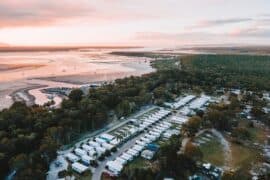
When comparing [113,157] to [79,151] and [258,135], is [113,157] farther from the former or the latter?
[258,135]

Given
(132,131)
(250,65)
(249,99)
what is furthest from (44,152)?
(250,65)

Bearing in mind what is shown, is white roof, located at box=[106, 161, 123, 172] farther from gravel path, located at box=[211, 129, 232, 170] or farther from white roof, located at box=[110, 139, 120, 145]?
gravel path, located at box=[211, 129, 232, 170]

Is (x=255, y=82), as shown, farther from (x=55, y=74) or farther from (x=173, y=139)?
→ (x=55, y=74)

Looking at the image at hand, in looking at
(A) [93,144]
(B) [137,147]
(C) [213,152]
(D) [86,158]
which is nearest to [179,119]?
(C) [213,152]

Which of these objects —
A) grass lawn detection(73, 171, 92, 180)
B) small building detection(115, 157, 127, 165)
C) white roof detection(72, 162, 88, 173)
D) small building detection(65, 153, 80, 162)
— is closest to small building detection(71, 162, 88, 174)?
white roof detection(72, 162, 88, 173)

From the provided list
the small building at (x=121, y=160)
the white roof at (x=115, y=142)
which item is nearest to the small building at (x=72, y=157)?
the small building at (x=121, y=160)

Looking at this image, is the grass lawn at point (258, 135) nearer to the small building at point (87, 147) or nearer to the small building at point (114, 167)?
the small building at point (114, 167)
